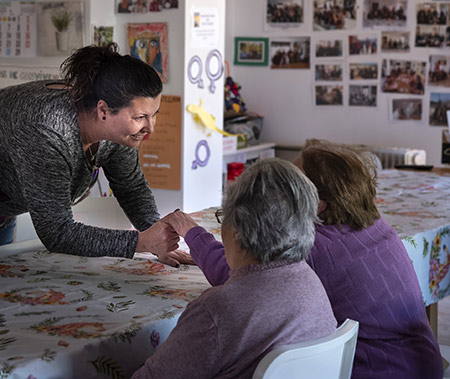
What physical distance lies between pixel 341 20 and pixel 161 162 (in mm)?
2161

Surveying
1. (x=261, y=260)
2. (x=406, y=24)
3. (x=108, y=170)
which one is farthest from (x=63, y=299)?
(x=406, y=24)

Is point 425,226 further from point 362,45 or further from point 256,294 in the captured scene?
point 362,45

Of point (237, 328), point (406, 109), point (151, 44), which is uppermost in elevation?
point (151, 44)

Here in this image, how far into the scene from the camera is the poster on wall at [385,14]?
5.39 m

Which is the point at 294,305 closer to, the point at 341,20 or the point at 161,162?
the point at 161,162

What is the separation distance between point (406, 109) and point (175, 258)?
3823 mm

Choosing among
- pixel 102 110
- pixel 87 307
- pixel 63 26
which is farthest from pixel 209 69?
pixel 87 307

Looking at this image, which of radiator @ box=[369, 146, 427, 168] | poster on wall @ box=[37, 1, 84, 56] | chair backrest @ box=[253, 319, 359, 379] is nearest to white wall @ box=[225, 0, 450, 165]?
radiator @ box=[369, 146, 427, 168]

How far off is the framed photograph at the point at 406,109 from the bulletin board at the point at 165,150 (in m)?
2.04

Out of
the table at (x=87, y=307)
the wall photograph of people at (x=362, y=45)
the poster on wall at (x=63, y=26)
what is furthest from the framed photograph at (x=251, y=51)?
the table at (x=87, y=307)

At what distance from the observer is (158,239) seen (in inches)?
75.7

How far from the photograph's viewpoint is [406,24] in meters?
5.39

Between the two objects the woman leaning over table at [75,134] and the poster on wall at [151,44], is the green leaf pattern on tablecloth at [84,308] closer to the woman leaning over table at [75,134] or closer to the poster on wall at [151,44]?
the woman leaning over table at [75,134]

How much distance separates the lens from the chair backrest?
121cm
